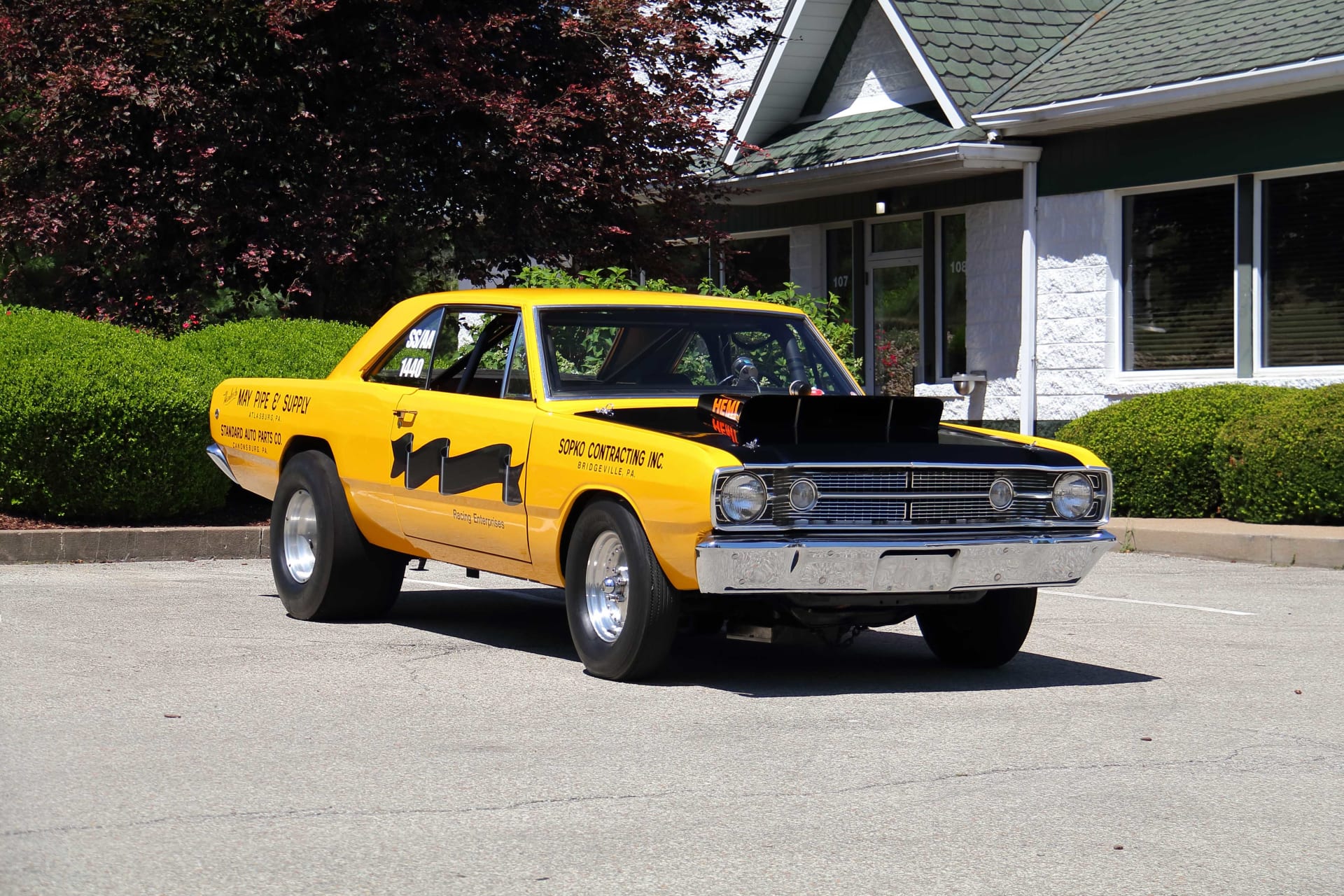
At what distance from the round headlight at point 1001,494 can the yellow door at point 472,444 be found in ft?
6.80

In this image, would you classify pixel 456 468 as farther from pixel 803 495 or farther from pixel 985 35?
pixel 985 35

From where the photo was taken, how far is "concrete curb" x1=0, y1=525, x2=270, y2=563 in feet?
40.0

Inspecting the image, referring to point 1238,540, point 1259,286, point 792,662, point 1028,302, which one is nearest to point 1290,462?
point 1238,540

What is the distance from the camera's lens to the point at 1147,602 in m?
10.7

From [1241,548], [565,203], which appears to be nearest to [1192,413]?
[1241,548]

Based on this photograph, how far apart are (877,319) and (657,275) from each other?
3517 mm

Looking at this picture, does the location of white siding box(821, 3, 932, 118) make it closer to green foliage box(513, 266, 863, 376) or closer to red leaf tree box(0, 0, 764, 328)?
red leaf tree box(0, 0, 764, 328)

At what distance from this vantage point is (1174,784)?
5676 mm

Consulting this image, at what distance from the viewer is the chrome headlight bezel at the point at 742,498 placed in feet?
22.6

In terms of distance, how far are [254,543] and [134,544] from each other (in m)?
0.90

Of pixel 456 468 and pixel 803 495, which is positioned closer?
pixel 803 495

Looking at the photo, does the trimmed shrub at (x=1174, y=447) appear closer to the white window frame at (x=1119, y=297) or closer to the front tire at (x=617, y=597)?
the white window frame at (x=1119, y=297)

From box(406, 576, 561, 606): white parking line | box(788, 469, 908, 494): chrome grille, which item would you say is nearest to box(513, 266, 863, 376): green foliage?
box(406, 576, 561, 606): white parking line

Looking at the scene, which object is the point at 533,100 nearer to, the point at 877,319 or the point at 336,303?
the point at 336,303
